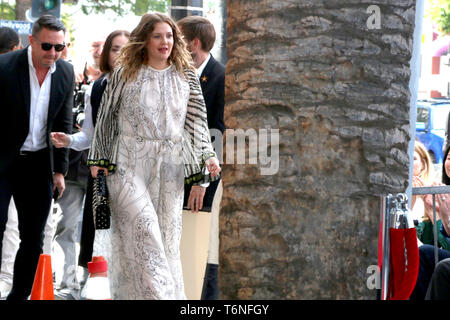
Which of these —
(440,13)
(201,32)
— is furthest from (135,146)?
(440,13)

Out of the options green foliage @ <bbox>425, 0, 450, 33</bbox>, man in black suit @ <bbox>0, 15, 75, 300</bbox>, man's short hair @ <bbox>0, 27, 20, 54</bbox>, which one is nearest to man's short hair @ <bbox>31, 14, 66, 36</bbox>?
man in black suit @ <bbox>0, 15, 75, 300</bbox>

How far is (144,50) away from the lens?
20.4 feet

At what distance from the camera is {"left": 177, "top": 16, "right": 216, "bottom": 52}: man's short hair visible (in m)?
6.84

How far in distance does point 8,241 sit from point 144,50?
8.51 feet

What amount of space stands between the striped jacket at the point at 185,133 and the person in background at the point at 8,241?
1894mm

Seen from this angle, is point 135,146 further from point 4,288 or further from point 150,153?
point 4,288

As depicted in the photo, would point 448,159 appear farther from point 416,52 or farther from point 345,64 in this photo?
point 345,64

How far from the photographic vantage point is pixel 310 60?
3.86 meters

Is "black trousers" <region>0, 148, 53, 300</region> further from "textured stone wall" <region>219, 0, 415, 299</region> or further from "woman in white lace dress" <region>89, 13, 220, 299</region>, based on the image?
"textured stone wall" <region>219, 0, 415, 299</region>

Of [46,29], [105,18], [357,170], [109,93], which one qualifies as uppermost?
[105,18]
